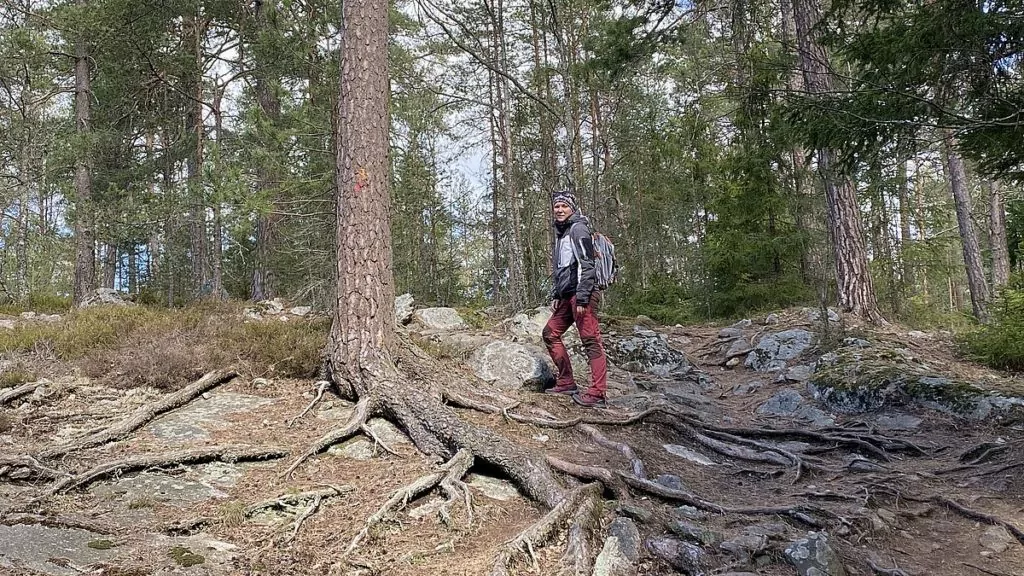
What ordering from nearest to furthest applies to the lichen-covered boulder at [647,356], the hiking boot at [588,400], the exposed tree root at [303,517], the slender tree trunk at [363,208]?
the exposed tree root at [303,517], the slender tree trunk at [363,208], the hiking boot at [588,400], the lichen-covered boulder at [647,356]

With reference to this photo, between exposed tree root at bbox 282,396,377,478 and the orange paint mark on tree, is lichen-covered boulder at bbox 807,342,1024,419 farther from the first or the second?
the orange paint mark on tree

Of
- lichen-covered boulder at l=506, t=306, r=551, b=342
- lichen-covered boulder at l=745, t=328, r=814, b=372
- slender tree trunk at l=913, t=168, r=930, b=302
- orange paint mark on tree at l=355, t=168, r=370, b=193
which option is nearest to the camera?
orange paint mark on tree at l=355, t=168, r=370, b=193

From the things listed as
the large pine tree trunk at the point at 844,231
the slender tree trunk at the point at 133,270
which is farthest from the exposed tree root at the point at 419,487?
the slender tree trunk at the point at 133,270

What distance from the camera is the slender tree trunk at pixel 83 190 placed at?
12430mm

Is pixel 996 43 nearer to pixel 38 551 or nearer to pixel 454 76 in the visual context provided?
pixel 38 551

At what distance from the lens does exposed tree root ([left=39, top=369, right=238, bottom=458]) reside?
4043 millimetres

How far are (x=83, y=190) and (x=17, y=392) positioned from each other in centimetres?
1062

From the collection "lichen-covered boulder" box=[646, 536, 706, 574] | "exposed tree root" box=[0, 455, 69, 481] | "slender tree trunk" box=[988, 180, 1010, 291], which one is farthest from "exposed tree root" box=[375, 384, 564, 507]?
"slender tree trunk" box=[988, 180, 1010, 291]

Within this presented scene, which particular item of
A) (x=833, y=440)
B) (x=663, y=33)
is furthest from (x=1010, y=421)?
(x=663, y=33)

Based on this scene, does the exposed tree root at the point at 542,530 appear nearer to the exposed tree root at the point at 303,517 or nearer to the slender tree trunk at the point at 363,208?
the exposed tree root at the point at 303,517

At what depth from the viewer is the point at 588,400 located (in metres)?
5.96

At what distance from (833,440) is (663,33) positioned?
794 cm

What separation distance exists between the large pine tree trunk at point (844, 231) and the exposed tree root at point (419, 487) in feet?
25.6

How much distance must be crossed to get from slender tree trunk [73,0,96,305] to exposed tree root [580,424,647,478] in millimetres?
12495
